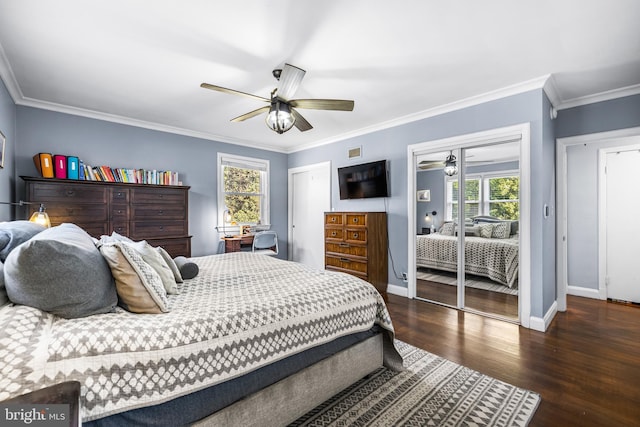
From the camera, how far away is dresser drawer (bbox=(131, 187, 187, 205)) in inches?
148

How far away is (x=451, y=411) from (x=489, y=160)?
8.71 ft

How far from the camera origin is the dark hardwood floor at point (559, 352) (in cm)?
176

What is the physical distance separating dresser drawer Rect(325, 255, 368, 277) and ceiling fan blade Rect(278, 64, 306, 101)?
2.46 m

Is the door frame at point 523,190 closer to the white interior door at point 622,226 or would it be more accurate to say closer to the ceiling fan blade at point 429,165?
the ceiling fan blade at point 429,165

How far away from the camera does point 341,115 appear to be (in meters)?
3.92

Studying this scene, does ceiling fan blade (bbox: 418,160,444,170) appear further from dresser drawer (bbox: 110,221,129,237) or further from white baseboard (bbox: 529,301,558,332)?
dresser drawer (bbox: 110,221,129,237)

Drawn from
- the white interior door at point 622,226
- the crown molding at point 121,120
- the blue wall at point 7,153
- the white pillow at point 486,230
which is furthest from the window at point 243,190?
the white interior door at point 622,226

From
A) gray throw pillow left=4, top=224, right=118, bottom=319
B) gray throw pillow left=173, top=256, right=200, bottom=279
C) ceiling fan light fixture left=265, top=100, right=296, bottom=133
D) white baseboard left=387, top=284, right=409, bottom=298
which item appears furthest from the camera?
white baseboard left=387, top=284, right=409, bottom=298

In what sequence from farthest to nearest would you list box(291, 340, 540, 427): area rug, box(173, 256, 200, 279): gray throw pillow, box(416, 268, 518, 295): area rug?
box(416, 268, 518, 295): area rug < box(173, 256, 200, 279): gray throw pillow < box(291, 340, 540, 427): area rug

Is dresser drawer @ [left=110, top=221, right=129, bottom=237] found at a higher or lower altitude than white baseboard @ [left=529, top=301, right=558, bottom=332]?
higher

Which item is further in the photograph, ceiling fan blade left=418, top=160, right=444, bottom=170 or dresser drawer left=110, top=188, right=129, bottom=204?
ceiling fan blade left=418, top=160, right=444, bottom=170

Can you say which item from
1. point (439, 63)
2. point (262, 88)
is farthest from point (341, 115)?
point (439, 63)

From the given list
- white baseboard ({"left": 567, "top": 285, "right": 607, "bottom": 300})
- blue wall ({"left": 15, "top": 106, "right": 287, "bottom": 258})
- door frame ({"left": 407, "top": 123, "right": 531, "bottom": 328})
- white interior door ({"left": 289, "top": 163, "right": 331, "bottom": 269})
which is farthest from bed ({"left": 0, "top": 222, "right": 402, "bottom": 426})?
white baseboard ({"left": 567, "top": 285, "right": 607, "bottom": 300})

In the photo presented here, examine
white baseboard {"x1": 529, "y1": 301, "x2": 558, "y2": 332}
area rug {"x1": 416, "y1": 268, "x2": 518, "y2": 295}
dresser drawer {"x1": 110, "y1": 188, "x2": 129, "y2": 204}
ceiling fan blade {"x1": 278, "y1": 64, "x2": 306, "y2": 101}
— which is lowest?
white baseboard {"x1": 529, "y1": 301, "x2": 558, "y2": 332}
